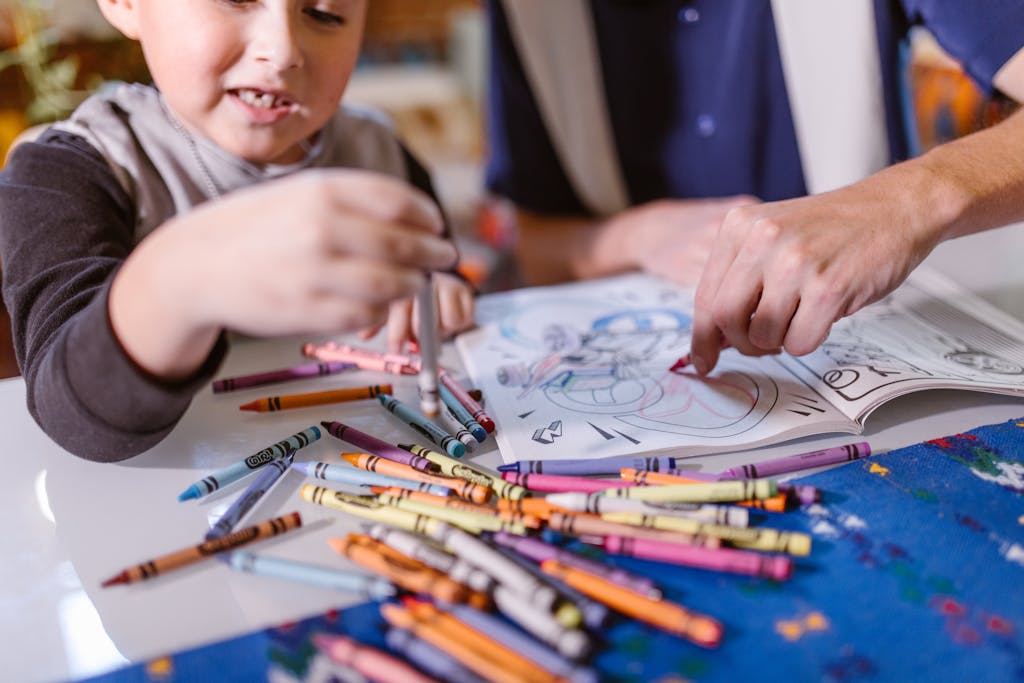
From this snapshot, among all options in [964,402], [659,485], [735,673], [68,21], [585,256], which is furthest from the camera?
[68,21]

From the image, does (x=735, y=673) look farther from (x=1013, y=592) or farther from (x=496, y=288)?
(x=496, y=288)

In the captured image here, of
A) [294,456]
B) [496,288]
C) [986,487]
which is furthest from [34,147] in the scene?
[496,288]

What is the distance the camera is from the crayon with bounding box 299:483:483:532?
18.2 inches

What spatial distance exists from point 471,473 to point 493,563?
3.7 inches

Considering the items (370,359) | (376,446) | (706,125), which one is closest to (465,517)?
(376,446)

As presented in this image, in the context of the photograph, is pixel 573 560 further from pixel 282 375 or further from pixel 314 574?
pixel 282 375

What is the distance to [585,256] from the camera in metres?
1.10

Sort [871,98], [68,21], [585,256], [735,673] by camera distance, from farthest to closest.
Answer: [68,21], [585,256], [871,98], [735,673]

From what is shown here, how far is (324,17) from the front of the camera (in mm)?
640

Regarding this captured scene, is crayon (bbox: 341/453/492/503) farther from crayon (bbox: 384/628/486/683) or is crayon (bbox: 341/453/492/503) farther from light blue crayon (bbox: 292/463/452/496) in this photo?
crayon (bbox: 384/628/486/683)

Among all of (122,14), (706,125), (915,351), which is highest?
(122,14)

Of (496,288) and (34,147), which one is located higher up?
(34,147)

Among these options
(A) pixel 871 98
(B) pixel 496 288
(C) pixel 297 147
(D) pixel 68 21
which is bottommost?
(B) pixel 496 288

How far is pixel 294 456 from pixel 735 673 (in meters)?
0.31
